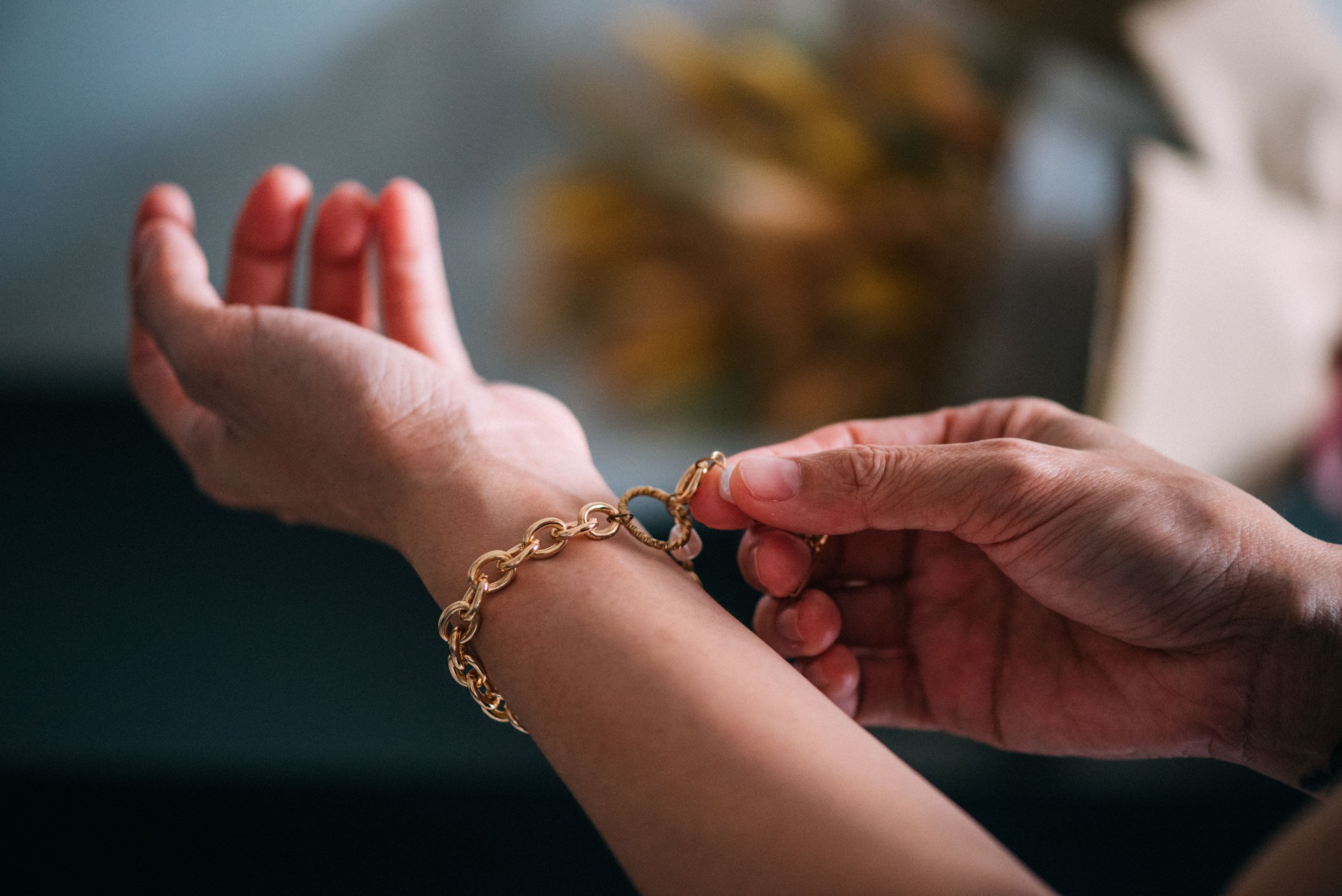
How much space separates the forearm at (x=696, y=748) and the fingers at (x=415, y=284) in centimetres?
37

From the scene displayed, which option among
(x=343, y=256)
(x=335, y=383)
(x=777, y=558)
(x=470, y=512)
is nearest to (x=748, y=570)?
(x=777, y=558)

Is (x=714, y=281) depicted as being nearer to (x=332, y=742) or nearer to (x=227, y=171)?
(x=227, y=171)

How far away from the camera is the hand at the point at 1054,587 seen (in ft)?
2.24

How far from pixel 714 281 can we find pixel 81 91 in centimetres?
93

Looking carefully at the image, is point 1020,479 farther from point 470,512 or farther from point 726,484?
point 470,512

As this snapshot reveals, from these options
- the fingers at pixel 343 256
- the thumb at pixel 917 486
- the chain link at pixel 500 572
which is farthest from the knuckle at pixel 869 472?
the fingers at pixel 343 256

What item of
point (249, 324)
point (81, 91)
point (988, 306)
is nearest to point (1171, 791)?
point (988, 306)

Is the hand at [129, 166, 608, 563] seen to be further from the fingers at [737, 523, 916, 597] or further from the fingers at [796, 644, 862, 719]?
the fingers at [796, 644, 862, 719]

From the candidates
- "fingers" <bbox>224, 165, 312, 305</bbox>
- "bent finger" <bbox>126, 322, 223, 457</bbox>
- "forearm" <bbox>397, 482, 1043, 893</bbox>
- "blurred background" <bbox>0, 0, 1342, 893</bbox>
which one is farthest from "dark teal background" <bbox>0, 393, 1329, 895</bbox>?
"forearm" <bbox>397, 482, 1043, 893</bbox>

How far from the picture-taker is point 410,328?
1.04m

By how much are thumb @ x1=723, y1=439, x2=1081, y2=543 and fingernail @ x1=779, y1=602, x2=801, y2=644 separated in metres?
0.13

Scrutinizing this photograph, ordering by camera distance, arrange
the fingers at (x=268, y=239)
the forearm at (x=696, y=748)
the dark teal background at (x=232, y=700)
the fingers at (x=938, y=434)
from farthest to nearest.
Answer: the dark teal background at (x=232, y=700) < the fingers at (x=268, y=239) < the fingers at (x=938, y=434) < the forearm at (x=696, y=748)

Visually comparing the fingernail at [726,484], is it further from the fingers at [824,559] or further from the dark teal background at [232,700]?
the dark teal background at [232,700]

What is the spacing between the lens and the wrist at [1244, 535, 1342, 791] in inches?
26.6
